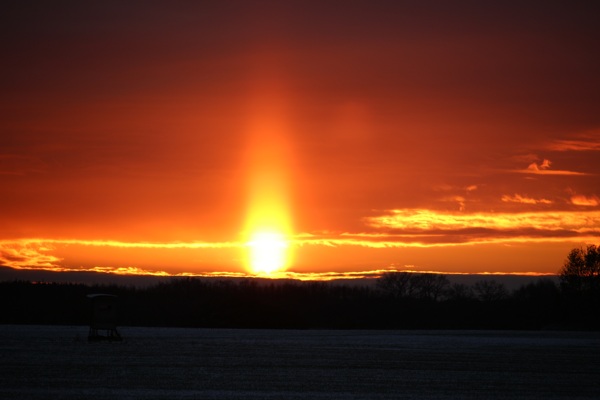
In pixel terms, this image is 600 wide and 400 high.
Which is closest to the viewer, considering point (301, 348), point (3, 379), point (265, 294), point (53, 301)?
point (3, 379)

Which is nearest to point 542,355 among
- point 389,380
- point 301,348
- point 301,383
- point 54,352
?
point 301,348

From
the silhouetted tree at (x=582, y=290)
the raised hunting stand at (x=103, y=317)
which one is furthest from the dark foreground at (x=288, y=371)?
the silhouetted tree at (x=582, y=290)

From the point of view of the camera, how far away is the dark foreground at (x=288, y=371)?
21.9 m

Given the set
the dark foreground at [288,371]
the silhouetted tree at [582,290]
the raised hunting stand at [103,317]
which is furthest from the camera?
the silhouetted tree at [582,290]

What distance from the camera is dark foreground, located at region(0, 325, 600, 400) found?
71.8ft

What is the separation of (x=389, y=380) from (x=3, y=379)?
422 inches

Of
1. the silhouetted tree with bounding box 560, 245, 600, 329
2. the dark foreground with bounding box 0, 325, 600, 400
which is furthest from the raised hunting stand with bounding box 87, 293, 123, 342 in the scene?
the silhouetted tree with bounding box 560, 245, 600, 329

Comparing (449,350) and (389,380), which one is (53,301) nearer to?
(449,350)

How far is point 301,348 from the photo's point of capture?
1540 inches

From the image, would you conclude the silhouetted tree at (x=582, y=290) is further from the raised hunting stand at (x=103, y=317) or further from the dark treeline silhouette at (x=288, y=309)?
the raised hunting stand at (x=103, y=317)

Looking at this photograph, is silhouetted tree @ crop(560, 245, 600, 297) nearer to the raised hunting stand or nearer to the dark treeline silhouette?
the dark treeline silhouette

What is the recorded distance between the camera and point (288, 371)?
27.2 meters

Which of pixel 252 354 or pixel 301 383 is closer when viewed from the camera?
pixel 301 383

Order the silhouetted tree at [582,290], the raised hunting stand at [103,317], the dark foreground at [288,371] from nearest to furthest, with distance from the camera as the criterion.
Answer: the dark foreground at [288,371] < the raised hunting stand at [103,317] < the silhouetted tree at [582,290]
